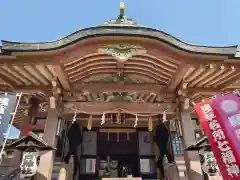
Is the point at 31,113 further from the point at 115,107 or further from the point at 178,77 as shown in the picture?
the point at 178,77

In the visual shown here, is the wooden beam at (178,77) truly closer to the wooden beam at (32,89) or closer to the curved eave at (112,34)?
the curved eave at (112,34)

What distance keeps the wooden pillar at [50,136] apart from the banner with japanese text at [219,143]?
4806 mm

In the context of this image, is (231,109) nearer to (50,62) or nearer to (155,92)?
(155,92)

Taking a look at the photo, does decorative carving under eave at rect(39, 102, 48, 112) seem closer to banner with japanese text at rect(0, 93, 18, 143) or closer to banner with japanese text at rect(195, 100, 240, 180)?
banner with japanese text at rect(0, 93, 18, 143)

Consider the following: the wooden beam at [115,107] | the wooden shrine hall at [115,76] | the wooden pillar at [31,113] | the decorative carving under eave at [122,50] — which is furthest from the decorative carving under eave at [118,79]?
the wooden pillar at [31,113]

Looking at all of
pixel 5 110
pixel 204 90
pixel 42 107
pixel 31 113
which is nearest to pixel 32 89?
pixel 31 113

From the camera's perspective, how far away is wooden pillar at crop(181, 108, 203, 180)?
299 inches

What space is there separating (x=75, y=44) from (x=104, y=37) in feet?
3.09

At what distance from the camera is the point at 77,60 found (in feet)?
25.4

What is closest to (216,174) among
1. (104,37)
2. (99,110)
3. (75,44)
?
(99,110)

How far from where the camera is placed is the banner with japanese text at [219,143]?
216 inches

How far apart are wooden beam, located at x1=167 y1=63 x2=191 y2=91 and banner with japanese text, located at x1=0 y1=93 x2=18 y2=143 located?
16.9ft

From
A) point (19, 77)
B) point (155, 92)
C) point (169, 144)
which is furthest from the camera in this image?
point (169, 144)

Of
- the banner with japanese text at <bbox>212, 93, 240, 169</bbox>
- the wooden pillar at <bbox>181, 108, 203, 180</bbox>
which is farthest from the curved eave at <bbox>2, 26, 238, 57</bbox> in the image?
the wooden pillar at <bbox>181, 108, 203, 180</bbox>
